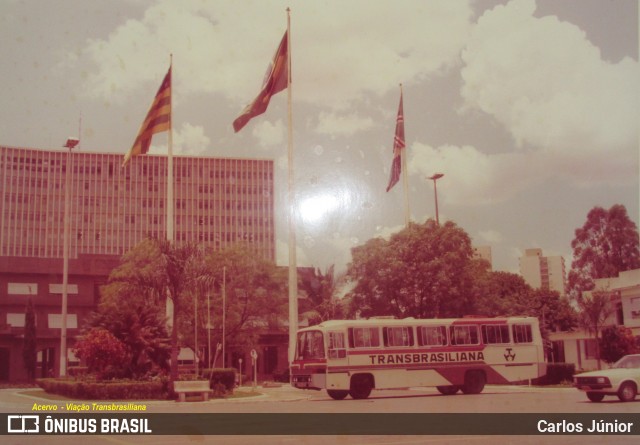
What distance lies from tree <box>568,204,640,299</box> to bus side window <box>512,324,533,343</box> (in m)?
20.1

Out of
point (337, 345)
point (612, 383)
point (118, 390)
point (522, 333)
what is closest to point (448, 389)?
point (522, 333)

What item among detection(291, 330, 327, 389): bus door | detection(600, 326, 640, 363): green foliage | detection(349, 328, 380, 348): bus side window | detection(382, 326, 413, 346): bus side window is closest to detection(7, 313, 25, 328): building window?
detection(291, 330, 327, 389): bus door

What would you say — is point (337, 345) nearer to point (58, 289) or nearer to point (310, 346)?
point (310, 346)

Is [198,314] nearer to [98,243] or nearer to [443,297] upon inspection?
[443,297]

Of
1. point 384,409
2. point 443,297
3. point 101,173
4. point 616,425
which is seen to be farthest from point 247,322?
point 101,173

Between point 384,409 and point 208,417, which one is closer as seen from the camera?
point 208,417

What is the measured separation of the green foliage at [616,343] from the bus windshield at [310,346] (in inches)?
835

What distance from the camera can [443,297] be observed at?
129ft

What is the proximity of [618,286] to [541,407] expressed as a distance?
103 ft

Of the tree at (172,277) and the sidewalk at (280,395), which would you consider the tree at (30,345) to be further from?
the tree at (172,277)

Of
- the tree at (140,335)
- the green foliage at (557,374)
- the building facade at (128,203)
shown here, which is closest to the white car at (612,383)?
the green foliage at (557,374)

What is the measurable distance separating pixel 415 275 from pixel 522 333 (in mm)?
11249

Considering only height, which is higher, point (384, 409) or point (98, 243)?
point (98, 243)

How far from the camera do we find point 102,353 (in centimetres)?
3192
